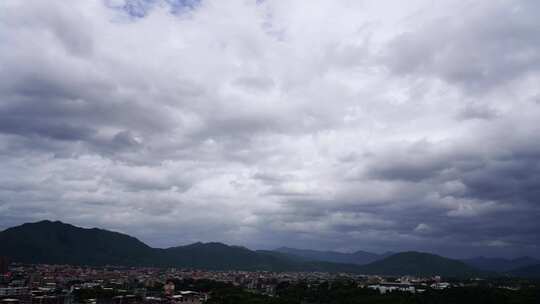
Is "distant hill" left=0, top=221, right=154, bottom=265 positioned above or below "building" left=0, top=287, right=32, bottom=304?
above

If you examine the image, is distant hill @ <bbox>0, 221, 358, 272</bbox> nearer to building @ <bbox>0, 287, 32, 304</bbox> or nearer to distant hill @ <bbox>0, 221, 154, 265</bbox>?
distant hill @ <bbox>0, 221, 154, 265</bbox>

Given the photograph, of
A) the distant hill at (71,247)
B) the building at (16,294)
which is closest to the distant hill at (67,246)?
the distant hill at (71,247)

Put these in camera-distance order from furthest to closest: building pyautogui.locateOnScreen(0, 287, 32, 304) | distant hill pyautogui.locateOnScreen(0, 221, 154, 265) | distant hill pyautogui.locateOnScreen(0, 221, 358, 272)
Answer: distant hill pyautogui.locateOnScreen(0, 221, 358, 272)
distant hill pyautogui.locateOnScreen(0, 221, 154, 265)
building pyautogui.locateOnScreen(0, 287, 32, 304)

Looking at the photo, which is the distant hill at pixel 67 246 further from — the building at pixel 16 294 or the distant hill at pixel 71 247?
the building at pixel 16 294

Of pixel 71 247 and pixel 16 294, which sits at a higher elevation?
pixel 71 247

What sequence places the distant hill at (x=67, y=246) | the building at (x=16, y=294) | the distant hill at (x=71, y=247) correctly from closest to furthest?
the building at (x=16, y=294) < the distant hill at (x=67, y=246) < the distant hill at (x=71, y=247)

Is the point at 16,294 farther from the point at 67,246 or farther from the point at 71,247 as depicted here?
the point at 71,247

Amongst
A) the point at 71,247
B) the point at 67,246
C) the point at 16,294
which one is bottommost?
the point at 16,294

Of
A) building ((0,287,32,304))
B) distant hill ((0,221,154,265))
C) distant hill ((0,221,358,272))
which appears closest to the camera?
building ((0,287,32,304))

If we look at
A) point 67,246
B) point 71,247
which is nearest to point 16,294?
point 67,246

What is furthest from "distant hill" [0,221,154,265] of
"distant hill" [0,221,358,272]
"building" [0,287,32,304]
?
"building" [0,287,32,304]

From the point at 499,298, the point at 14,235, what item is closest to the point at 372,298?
the point at 499,298
